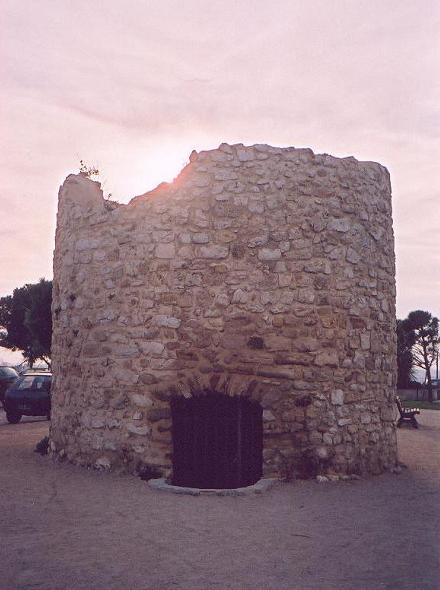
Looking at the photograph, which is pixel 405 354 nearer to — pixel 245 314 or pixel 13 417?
pixel 13 417

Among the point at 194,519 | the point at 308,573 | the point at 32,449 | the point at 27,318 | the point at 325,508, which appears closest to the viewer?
the point at 308,573

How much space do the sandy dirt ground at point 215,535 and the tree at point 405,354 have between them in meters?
29.4

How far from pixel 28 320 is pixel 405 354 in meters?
23.0

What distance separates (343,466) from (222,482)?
157 centimetres

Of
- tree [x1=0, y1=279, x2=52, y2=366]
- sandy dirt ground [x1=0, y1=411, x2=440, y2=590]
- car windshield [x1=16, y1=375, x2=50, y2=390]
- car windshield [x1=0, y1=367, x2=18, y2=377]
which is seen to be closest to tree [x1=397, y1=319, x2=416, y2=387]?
tree [x1=0, y1=279, x2=52, y2=366]

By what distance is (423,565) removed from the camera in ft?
13.7

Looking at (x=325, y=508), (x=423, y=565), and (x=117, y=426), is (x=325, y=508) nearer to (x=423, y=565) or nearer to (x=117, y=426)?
(x=423, y=565)

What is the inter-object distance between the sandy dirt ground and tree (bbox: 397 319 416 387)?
1157 inches

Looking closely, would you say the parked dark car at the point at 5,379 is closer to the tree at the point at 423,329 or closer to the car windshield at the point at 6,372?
the car windshield at the point at 6,372

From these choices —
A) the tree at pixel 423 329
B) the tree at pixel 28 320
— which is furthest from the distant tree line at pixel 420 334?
the tree at pixel 28 320

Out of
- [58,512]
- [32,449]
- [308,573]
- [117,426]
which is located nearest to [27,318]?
[32,449]

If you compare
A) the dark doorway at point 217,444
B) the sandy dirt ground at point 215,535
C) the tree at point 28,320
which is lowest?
the sandy dirt ground at point 215,535

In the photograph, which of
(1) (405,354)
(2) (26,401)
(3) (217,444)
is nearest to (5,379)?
(2) (26,401)

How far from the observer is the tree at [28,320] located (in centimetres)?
2539
